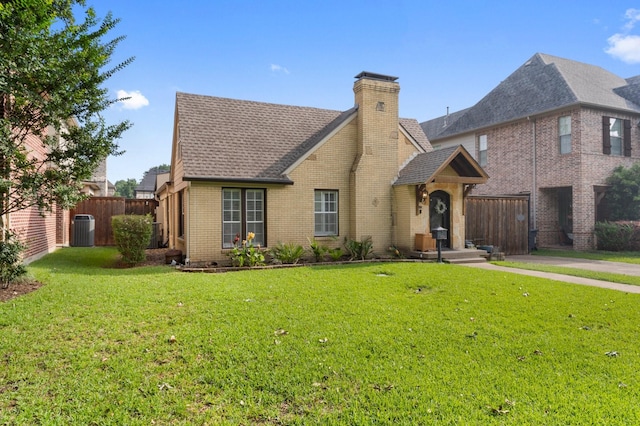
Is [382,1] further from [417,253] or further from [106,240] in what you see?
[106,240]

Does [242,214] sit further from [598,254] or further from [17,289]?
[598,254]

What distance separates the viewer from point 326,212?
45.7 feet

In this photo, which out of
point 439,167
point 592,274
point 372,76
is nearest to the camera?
point 592,274

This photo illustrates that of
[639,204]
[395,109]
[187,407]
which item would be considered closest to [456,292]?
[187,407]

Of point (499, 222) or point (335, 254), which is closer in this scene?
point (335, 254)

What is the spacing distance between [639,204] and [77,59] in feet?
74.6

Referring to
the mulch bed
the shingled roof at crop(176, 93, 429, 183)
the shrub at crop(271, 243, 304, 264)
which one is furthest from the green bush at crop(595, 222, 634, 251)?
the mulch bed

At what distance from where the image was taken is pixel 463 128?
24172 millimetres

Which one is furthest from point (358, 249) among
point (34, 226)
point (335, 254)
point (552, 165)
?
point (552, 165)

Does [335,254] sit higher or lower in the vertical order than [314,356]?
higher

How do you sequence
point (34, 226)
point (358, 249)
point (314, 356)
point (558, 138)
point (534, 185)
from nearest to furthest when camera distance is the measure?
point (314, 356)
point (34, 226)
point (358, 249)
point (558, 138)
point (534, 185)

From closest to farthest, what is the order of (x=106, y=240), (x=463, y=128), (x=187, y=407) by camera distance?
(x=187, y=407)
(x=106, y=240)
(x=463, y=128)

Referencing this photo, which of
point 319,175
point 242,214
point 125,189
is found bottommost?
point 242,214

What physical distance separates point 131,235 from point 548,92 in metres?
20.2
